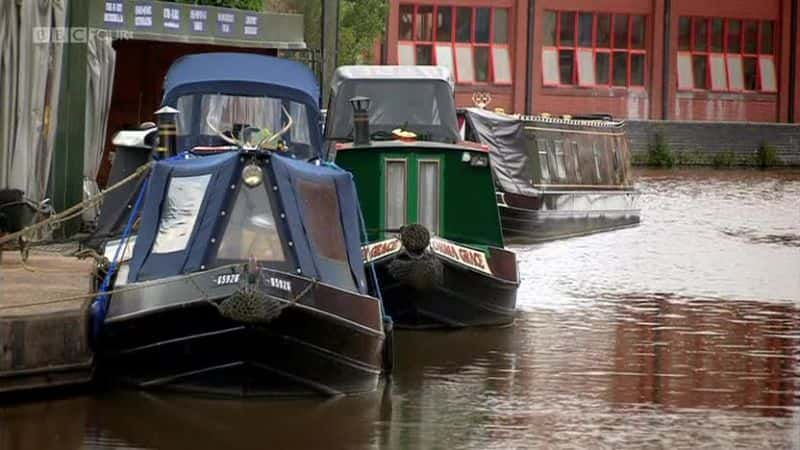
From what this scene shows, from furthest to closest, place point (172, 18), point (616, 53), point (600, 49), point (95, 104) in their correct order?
→ 1. point (616, 53)
2. point (600, 49)
3. point (172, 18)
4. point (95, 104)

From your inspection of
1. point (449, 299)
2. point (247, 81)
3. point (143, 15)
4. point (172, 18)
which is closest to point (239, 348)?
point (449, 299)

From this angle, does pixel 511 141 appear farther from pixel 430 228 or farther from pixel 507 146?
pixel 430 228

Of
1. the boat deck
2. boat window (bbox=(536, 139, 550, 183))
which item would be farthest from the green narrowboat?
boat window (bbox=(536, 139, 550, 183))

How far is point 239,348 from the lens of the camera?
12.7 metres

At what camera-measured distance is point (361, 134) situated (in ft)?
59.5

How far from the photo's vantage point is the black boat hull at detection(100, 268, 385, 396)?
12664 millimetres

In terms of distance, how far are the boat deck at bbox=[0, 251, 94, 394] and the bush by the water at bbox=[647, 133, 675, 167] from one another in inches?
1486

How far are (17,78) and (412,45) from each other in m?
32.8

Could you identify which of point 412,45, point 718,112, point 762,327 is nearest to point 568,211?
point 762,327

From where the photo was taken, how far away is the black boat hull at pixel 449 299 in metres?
16.9

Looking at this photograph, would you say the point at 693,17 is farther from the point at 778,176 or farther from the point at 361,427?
the point at 361,427

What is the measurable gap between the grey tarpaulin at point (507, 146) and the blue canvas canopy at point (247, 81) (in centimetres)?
1128

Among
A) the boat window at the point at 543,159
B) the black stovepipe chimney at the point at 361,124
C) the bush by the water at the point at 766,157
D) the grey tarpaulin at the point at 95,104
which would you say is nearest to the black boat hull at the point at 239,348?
the black stovepipe chimney at the point at 361,124

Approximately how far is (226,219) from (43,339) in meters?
1.67
